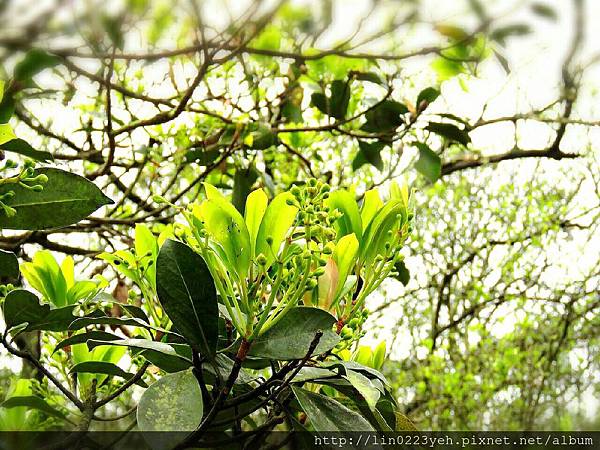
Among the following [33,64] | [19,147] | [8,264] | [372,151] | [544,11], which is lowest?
[8,264]

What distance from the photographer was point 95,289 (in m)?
0.74

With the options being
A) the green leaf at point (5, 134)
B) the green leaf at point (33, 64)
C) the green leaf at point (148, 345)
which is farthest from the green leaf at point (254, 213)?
the green leaf at point (33, 64)

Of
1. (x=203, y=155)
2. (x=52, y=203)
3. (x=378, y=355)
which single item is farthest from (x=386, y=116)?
(x=52, y=203)

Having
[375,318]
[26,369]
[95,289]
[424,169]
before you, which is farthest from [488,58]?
[375,318]

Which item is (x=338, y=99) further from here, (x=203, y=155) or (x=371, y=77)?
(x=203, y=155)

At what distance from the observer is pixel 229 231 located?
55cm

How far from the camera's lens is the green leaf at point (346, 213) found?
656 mm

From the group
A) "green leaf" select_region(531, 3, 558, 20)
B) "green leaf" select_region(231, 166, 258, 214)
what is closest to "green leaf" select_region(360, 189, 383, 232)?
"green leaf" select_region(531, 3, 558, 20)

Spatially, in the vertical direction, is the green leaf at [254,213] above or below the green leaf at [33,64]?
below

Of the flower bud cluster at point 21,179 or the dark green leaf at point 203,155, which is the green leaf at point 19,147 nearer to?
the flower bud cluster at point 21,179

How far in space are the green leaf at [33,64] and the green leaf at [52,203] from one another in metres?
0.28

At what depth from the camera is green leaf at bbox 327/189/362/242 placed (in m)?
0.66

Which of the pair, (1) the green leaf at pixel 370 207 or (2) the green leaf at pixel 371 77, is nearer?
(1) the green leaf at pixel 370 207

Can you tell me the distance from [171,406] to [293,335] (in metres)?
0.10
